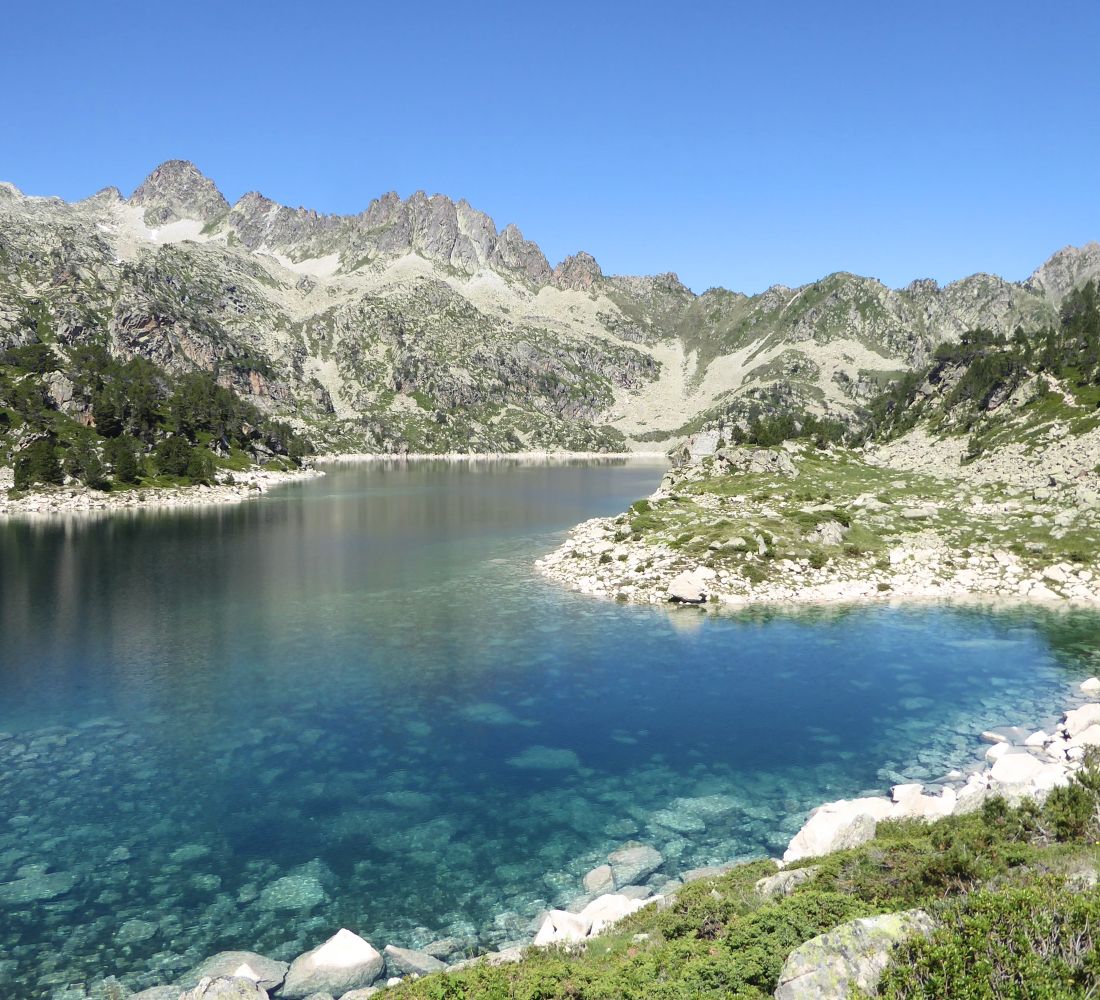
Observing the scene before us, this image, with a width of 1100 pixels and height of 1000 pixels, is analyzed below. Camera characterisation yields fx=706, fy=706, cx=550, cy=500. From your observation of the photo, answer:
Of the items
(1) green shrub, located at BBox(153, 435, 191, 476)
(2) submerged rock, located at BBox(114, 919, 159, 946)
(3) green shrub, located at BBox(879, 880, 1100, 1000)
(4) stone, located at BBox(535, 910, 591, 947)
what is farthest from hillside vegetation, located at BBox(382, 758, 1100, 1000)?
(1) green shrub, located at BBox(153, 435, 191, 476)

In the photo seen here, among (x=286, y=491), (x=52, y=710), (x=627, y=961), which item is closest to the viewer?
(x=627, y=961)

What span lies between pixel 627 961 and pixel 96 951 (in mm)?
15397

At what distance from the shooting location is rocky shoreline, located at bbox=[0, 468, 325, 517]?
128m

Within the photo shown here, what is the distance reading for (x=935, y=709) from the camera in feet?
122

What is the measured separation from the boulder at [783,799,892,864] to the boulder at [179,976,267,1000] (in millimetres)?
14546

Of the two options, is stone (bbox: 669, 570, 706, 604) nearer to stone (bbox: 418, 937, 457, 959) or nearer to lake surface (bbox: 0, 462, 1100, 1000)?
lake surface (bbox: 0, 462, 1100, 1000)

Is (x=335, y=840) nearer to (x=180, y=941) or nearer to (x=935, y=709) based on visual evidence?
(x=180, y=941)

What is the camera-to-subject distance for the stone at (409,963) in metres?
18.7

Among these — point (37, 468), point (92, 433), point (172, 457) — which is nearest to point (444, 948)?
point (37, 468)

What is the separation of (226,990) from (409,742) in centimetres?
1709

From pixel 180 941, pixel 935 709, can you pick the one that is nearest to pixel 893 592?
pixel 935 709

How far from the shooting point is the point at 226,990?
54.3 ft

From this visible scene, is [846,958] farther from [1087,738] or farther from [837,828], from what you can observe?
[1087,738]

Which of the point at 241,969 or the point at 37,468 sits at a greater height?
the point at 37,468
